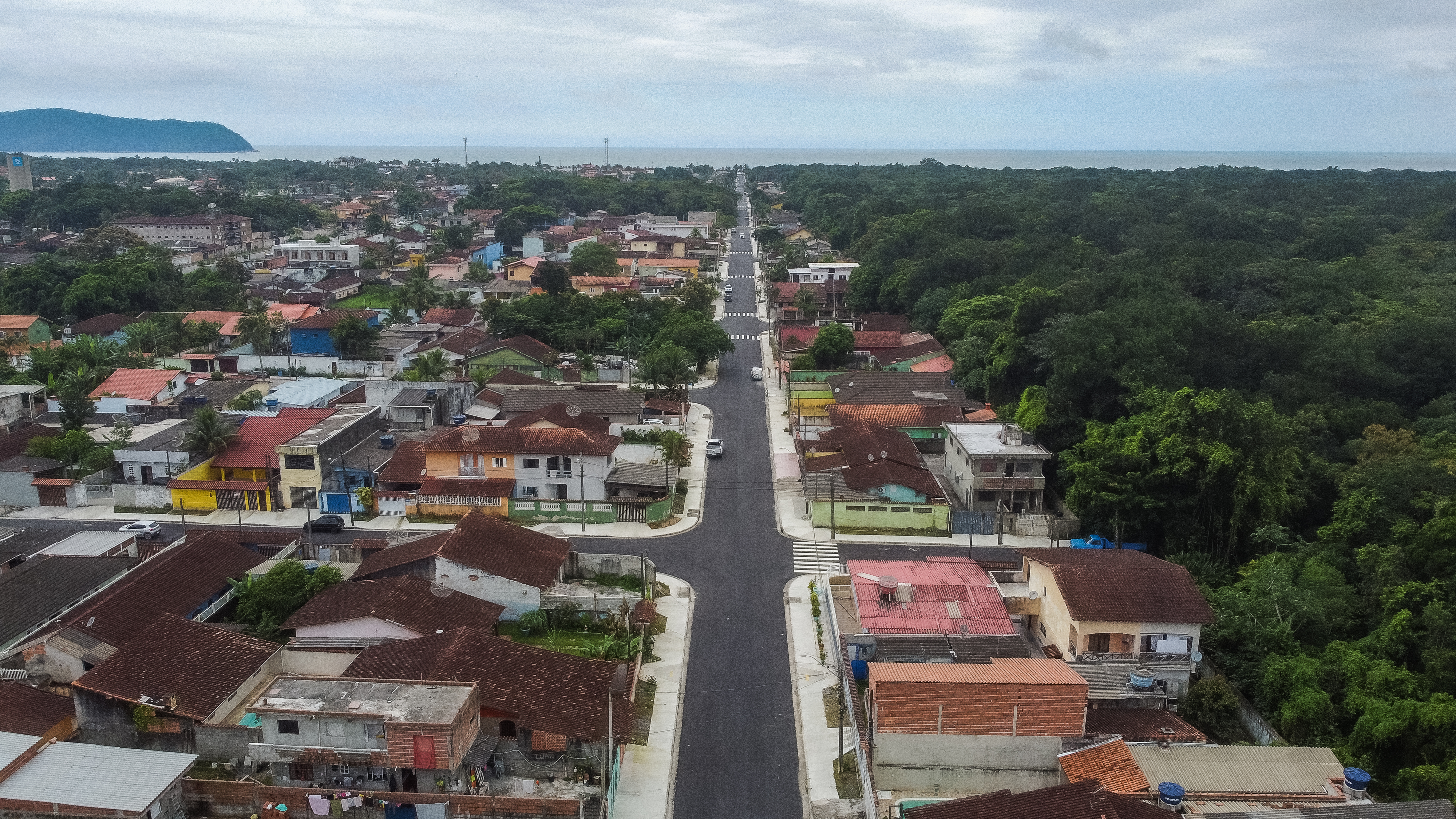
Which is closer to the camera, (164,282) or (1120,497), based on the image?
(1120,497)

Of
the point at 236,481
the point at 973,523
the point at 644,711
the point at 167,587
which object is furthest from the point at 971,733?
the point at 236,481

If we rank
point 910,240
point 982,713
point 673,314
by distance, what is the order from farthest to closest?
point 910,240, point 673,314, point 982,713

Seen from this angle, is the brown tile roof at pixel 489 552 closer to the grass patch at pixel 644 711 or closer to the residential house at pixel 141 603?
the residential house at pixel 141 603

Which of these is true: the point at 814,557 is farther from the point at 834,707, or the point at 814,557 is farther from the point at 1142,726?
the point at 1142,726

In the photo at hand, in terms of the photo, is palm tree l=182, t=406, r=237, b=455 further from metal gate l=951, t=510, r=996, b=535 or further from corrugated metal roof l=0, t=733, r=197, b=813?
metal gate l=951, t=510, r=996, b=535

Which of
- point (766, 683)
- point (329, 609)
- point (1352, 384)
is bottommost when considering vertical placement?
point (766, 683)

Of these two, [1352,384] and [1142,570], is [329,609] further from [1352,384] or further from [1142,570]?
[1352,384]

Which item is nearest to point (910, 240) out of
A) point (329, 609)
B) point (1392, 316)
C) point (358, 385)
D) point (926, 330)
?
point (926, 330)
